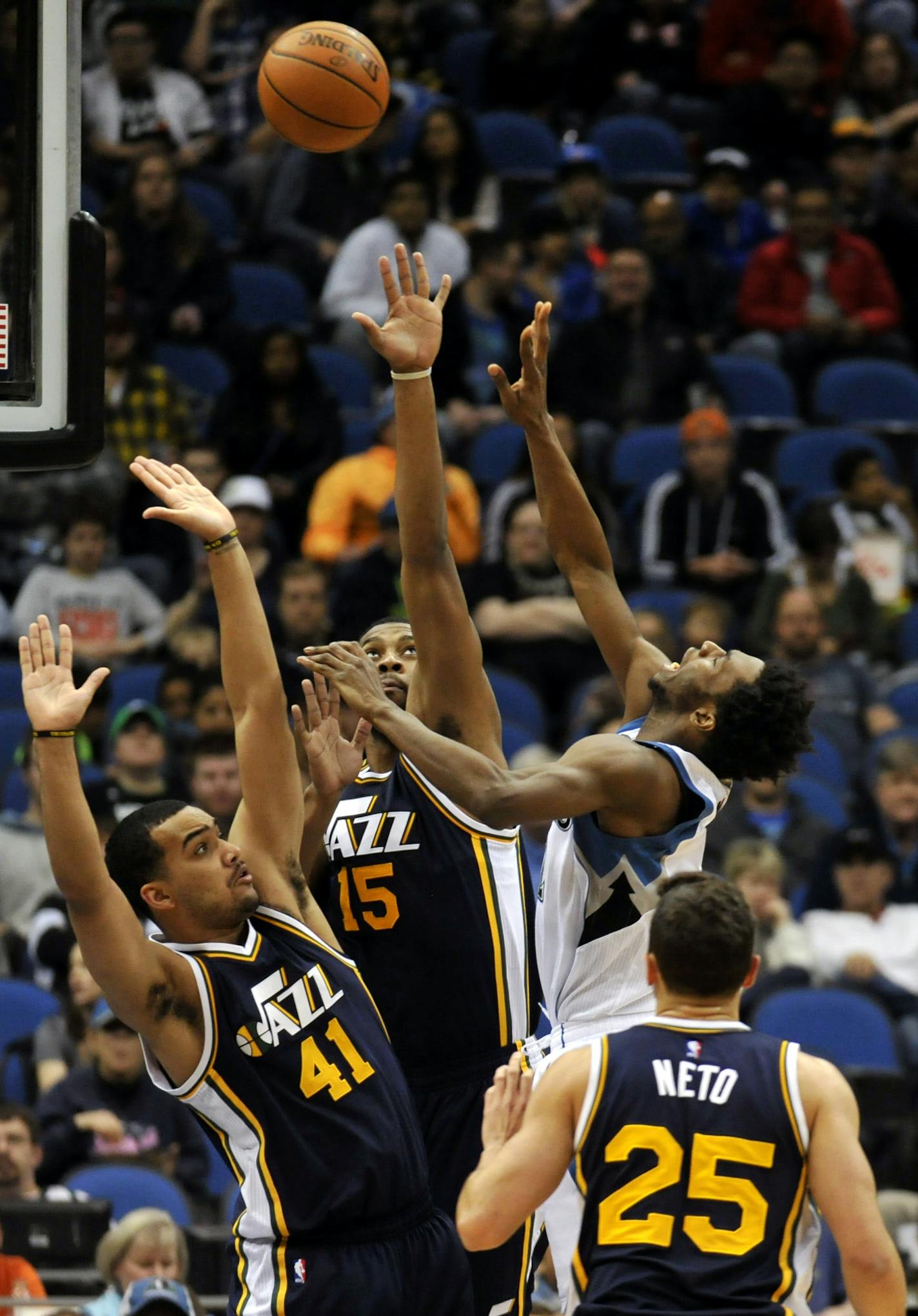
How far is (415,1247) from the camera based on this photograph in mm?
4707

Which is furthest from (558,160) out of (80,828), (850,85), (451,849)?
(80,828)

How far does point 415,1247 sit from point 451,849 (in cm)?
106

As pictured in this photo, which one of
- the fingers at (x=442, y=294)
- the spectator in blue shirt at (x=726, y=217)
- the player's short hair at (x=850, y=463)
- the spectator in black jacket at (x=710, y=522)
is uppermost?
the spectator in blue shirt at (x=726, y=217)

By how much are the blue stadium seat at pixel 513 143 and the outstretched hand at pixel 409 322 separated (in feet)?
29.7

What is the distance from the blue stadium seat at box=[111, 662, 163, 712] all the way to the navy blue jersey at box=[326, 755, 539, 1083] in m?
4.72

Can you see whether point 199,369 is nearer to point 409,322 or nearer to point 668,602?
point 668,602

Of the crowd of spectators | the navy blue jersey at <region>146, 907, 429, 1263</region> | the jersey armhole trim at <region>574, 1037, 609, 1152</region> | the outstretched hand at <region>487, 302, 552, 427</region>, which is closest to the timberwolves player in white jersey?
the outstretched hand at <region>487, 302, 552, 427</region>

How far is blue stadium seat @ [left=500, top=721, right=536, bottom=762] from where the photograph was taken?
9438 mm

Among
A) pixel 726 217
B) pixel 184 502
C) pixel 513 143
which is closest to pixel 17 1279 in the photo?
pixel 184 502

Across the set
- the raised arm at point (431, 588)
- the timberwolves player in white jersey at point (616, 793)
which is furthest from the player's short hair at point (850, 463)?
the raised arm at point (431, 588)

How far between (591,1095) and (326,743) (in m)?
1.71

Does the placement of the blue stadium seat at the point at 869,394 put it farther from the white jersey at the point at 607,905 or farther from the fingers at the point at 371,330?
the white jersey at the point at 607,905

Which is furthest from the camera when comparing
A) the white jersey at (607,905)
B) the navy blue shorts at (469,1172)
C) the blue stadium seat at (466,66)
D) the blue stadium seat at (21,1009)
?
the blue stadium seat at (466,66)

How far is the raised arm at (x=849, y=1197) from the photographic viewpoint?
146 inches
